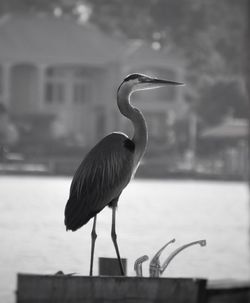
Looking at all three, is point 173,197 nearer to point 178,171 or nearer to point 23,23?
point 178,171

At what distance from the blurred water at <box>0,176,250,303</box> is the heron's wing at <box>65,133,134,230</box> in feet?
6.15

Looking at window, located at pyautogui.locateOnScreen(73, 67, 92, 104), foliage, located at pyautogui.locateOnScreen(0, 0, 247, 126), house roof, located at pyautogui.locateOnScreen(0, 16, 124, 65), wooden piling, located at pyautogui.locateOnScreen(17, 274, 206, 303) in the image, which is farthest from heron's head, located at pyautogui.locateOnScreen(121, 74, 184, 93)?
foliage, located at pyautogui.locateOnScreen(0, 0, 247, 126)

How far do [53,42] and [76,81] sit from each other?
2.25 metres

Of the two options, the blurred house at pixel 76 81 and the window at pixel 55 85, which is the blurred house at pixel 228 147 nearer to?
Result: the blurred house at pixel 76 81

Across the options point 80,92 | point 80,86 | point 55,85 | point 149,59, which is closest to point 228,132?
point 149,59

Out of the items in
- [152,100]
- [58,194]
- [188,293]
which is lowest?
[188,293]

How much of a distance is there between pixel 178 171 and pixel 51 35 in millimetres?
17760

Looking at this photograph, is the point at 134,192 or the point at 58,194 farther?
the point at 134,192

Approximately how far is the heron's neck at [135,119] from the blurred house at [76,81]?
51.2 m

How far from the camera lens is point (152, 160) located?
192 feet

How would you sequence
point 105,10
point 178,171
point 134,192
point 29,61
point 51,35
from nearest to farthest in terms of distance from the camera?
point 134,192 → point 178,171 → point 29,61 → point 51,35 → point 105,10

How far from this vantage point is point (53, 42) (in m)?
70.5

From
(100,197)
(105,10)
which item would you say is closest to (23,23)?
(105,10)

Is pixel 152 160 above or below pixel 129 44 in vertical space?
below
